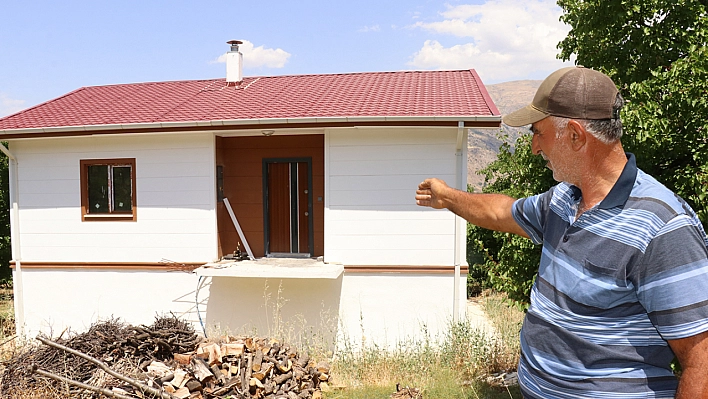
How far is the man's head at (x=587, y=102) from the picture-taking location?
65.6 inches

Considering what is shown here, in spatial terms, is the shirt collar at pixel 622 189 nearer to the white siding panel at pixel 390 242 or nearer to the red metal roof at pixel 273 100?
the red metal roof at pixel 273 100

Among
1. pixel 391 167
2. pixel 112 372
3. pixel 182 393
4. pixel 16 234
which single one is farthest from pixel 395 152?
pixel 16 234

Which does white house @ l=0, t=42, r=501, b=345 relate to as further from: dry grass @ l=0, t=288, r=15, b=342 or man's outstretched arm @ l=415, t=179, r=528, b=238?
man's outstretched arm @ l=415, t=179, r=528, b=238

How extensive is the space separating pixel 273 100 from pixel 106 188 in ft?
11.3

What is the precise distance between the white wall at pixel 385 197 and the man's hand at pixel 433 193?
5784mm

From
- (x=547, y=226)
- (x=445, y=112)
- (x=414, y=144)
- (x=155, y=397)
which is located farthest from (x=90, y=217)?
(x=547, y=226)

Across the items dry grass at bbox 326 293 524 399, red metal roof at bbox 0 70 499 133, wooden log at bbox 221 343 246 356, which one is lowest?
dry grass at bbox 326 293 524 399

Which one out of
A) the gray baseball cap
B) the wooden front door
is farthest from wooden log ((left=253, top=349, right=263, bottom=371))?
the gray baseball cap

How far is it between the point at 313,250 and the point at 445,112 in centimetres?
361

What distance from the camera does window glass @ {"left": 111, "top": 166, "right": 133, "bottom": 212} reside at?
363 inches

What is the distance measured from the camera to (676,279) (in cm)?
143

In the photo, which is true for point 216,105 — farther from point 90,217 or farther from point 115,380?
point 115,380

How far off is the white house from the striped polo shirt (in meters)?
6.14

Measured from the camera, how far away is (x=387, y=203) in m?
8.38
